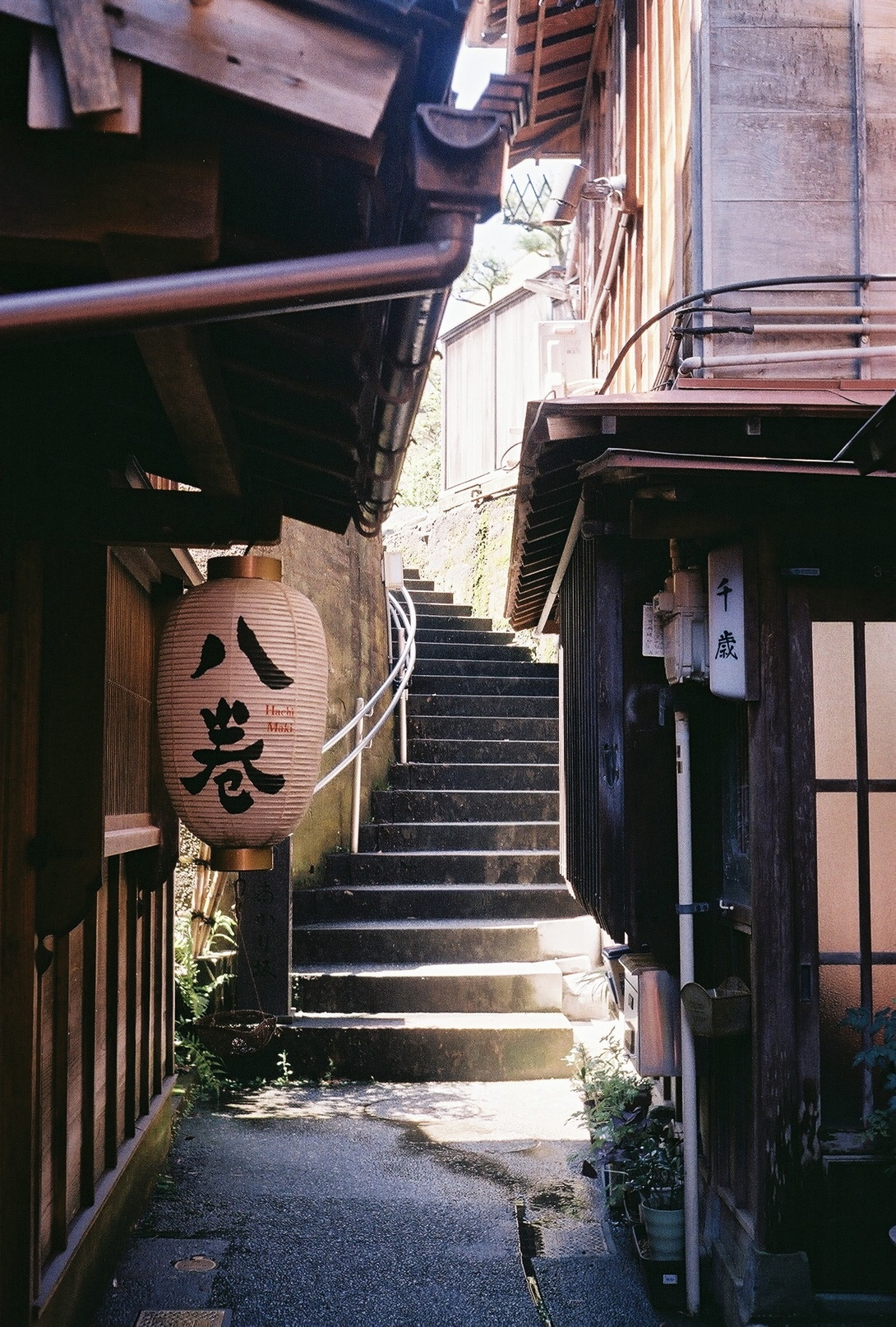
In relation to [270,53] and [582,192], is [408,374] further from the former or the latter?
[582,192]

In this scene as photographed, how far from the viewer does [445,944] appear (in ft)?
40.9

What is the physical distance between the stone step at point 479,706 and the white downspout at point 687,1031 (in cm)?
1035

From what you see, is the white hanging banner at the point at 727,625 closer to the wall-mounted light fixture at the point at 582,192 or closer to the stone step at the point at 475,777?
the wall-mounted light fixture at the point at 582,192

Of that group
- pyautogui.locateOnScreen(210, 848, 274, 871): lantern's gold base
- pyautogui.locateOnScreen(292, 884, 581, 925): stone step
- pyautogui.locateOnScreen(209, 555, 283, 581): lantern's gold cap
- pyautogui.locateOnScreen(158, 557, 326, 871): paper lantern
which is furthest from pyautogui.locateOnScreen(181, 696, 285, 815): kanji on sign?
pyautogui.locateOnScreen(292, 884, 581, 925): stone step

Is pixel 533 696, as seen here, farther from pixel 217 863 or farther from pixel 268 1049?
pixel 217 863

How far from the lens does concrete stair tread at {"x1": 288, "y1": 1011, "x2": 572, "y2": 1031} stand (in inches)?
440

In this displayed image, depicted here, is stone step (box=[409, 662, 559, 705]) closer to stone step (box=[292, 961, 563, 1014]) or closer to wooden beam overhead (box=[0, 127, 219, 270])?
stone step (box=[292, 961, 563, 1014])

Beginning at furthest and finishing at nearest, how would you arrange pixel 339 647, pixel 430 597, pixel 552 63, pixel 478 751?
1. pixel 430 597
2. pixel 478 751
3. pixel 339 647
4. pixel 552 63

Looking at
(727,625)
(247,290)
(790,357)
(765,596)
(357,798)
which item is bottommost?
(357,798)

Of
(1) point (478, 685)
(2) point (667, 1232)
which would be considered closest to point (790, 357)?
(2) point (667, 1232)

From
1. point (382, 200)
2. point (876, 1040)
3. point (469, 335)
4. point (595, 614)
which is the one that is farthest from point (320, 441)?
point (469, 335)

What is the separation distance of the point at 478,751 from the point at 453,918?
3.48m

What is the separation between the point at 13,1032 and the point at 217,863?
107 cm

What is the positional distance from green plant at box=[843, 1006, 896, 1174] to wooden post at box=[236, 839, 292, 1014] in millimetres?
6390
